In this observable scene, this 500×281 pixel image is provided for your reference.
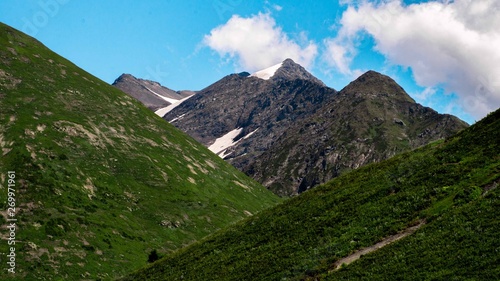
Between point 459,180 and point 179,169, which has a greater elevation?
point 179,169

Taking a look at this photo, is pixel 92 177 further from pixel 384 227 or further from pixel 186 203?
pixel 384 227

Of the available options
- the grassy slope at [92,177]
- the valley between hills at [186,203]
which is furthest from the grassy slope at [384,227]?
the grassy slope at [92,177]

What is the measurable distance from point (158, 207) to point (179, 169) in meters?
28.2

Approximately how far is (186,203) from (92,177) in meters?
24.8

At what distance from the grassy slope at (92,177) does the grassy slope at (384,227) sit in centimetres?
2677

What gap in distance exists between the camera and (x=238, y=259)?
1687 inches

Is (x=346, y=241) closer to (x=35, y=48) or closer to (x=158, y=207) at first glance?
(x=158, y=207)

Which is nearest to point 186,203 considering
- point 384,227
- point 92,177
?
point 92,177

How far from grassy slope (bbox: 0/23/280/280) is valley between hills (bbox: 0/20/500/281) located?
38 centimetres

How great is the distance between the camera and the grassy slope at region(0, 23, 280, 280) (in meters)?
74.3

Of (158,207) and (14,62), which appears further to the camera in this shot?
(14,62)

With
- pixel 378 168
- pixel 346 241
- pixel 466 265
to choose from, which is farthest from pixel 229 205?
pixel 466 265

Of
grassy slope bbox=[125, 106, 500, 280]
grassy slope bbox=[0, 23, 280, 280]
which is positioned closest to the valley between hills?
grassy slope bbox=[125, 106, 500, 280]

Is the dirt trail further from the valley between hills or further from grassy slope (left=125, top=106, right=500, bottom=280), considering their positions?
grassy slope (left=125, top=106, right=500, bottom=280)
